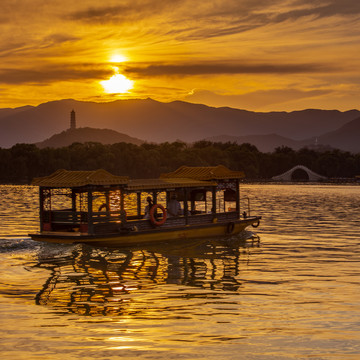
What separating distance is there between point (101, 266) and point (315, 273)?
23.8 feet

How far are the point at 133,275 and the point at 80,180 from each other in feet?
21.2

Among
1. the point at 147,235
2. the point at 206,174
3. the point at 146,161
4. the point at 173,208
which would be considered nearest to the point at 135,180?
the point at 173,208

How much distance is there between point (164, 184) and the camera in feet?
91.7

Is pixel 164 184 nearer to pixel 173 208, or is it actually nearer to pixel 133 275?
pixel 173 208

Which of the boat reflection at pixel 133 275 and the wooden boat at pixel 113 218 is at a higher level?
the wooden boat at pixel 113 218

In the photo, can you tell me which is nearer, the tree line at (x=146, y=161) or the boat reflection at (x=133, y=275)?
the boat reflection at (x=133, y=275)

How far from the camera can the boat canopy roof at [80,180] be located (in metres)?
25.0

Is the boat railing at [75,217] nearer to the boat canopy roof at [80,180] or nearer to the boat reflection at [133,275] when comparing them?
the boat canopy roof at [80,180]

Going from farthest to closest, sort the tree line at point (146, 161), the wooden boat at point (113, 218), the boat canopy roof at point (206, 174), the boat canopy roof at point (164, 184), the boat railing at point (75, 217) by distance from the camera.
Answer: the tree line at point (146, 161) → the boat canopy roof at point (206, 174) → the boat canopy roof at point (164, 184) → the boat railing at point (75, 217) → the wooden boat at point (113, 218)

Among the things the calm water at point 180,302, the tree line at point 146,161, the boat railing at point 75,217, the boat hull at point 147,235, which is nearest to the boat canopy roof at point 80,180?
the boat railing at point 75,217

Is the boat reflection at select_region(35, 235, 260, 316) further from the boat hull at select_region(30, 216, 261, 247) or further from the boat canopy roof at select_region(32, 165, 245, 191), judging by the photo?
the boat canopy roof at select_region(32, 165, 245, 191)

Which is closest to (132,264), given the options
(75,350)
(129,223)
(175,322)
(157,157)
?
(129,223)

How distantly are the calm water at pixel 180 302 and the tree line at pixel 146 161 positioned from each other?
4649 inches

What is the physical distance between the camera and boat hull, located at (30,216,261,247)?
80.5ft
